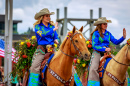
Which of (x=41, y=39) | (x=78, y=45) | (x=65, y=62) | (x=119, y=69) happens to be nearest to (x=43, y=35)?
(x=41, y=39)

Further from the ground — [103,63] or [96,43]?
[96,43]

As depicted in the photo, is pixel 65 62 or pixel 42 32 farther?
pixel 42 32

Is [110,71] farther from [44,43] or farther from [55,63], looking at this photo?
[44,43]

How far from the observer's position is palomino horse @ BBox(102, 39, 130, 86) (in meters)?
5.96

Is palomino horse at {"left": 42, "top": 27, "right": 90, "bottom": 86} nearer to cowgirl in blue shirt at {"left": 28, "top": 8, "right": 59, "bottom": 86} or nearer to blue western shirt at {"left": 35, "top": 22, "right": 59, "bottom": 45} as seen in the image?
cowgirl in blue shirt at {"left": 28, "top": 8, "right": 59, "bottom": 86}

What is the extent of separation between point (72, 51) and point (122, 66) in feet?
4.96

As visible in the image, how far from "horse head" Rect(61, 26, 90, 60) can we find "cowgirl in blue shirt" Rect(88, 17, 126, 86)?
1.35 m

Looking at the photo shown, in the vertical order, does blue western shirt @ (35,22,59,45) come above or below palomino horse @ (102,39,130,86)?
above

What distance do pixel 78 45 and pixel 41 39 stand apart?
1.64m

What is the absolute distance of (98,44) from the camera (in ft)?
22.5

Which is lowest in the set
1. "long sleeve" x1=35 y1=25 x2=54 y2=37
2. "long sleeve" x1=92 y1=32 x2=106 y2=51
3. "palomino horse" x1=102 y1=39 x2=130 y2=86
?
"palomino horse" x1=102 y1=39 x2=130 y2=86

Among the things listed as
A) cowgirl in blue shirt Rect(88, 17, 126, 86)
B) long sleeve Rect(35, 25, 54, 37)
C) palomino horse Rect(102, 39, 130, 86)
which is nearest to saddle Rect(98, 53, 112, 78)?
cowgirl in blue shirt Rect(88, 17, 126, 86)

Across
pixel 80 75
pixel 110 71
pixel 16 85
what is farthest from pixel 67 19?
pixel 110 71

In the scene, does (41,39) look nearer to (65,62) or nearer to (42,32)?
(42,32)
